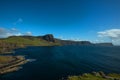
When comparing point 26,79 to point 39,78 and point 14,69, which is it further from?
point 14,69

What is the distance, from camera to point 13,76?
9300 cm

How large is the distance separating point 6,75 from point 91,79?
54.5 meters

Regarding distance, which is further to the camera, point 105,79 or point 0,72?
point 0,72

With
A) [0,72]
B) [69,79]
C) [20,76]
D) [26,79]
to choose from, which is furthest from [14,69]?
[69,79]

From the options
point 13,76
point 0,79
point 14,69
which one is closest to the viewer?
point 0,79

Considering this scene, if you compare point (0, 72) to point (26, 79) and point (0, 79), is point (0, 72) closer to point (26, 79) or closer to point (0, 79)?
point (0, 79)

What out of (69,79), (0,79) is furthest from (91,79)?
(0,79)

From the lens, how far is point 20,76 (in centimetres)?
9325

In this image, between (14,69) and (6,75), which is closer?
(6,75)

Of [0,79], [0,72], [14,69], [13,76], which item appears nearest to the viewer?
[0,79]

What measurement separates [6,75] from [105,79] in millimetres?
61369

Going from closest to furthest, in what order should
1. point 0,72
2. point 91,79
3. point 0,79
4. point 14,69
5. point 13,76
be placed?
point 91,79
point 0,79
point 13,76
point 0,72
point 14,69

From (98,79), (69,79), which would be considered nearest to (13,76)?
(69,79)

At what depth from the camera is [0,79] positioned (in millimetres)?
85312
